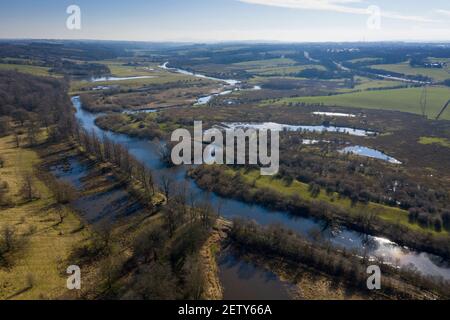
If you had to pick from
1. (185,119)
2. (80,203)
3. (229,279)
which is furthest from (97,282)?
(185,119)

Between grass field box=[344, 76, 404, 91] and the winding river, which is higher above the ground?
grass field box=[344, 76, 404, 91]

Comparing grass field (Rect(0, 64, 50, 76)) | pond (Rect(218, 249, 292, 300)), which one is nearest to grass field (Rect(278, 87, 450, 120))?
pond (Rect(218, 249, 292, 300))

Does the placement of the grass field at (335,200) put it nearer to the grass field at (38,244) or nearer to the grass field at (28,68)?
the grass field at (38,244)

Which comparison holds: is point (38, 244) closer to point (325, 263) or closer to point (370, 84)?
point (325, 263)

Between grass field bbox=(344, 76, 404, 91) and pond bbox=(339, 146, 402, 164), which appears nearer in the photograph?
pond bbox=(339, 146, 402, 164)

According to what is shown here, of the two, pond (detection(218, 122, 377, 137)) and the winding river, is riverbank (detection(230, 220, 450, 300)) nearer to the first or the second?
the winding river

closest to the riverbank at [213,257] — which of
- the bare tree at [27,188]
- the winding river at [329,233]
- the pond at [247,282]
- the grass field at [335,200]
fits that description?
the pond at [247,282]

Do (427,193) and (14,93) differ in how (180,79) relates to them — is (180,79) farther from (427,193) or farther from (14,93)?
(427,193)
